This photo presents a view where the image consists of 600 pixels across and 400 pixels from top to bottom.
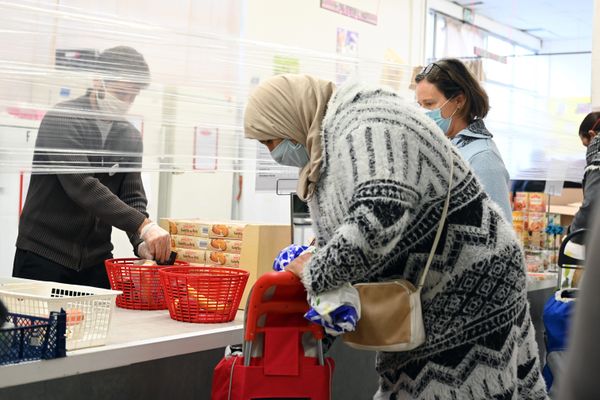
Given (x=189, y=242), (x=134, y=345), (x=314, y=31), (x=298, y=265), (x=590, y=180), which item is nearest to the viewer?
(x=298, y=265)

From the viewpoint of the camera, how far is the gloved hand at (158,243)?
2.43 m

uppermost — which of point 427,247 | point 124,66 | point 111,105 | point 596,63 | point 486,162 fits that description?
point 596,63

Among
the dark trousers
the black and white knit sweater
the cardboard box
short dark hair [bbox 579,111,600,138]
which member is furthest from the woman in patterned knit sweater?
short dark hair [bbox 579,111,600,138]

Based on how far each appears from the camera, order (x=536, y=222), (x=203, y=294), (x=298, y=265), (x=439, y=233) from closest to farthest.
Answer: (x=439, y=233), (x=298, y=265), (x=203, y=294), (x=536, y=222)

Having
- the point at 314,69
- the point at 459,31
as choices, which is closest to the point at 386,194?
the point at 314,69

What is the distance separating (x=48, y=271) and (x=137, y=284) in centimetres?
50

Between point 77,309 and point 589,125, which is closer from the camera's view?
point 77,309

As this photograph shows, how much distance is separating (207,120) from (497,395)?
1.44 m

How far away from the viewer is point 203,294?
2.09 meters

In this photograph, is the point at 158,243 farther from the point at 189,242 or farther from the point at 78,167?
the point at 78,167

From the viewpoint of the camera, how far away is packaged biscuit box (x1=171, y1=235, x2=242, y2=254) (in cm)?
245

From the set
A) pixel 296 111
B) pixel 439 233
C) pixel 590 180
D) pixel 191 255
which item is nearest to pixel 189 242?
pixel 191 255

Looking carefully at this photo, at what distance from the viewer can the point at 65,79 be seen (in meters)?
2.25

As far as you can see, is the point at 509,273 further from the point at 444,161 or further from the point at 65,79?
the point at 65,79
